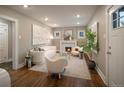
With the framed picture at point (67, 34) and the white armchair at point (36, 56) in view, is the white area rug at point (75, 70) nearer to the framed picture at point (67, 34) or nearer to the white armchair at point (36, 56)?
the white armchair at point (36, 56)

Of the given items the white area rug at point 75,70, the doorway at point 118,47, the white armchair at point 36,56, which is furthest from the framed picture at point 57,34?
the doorway at point 118,47

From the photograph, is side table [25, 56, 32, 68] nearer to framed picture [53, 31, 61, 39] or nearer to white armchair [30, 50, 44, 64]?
white armchair [30, 50, 44, 64]

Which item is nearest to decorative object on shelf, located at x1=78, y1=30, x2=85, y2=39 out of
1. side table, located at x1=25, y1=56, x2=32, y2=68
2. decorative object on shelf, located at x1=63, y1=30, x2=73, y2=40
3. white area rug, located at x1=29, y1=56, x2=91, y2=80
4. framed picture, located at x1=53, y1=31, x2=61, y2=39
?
decorative object on shelf, located at x1=63, y1=30, x2=73, y2=40

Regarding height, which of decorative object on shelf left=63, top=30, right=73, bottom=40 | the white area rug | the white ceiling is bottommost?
the white area rug

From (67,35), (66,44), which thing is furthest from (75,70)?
(67,35)

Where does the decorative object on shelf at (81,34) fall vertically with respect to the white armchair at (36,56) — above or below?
above

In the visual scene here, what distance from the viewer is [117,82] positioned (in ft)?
7.73

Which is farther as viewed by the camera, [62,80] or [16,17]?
[16,17]

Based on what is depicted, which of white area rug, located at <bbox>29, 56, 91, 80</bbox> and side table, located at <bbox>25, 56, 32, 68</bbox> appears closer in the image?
white area rug, located at <bbox>29, 56, 91, 80</bbox>
